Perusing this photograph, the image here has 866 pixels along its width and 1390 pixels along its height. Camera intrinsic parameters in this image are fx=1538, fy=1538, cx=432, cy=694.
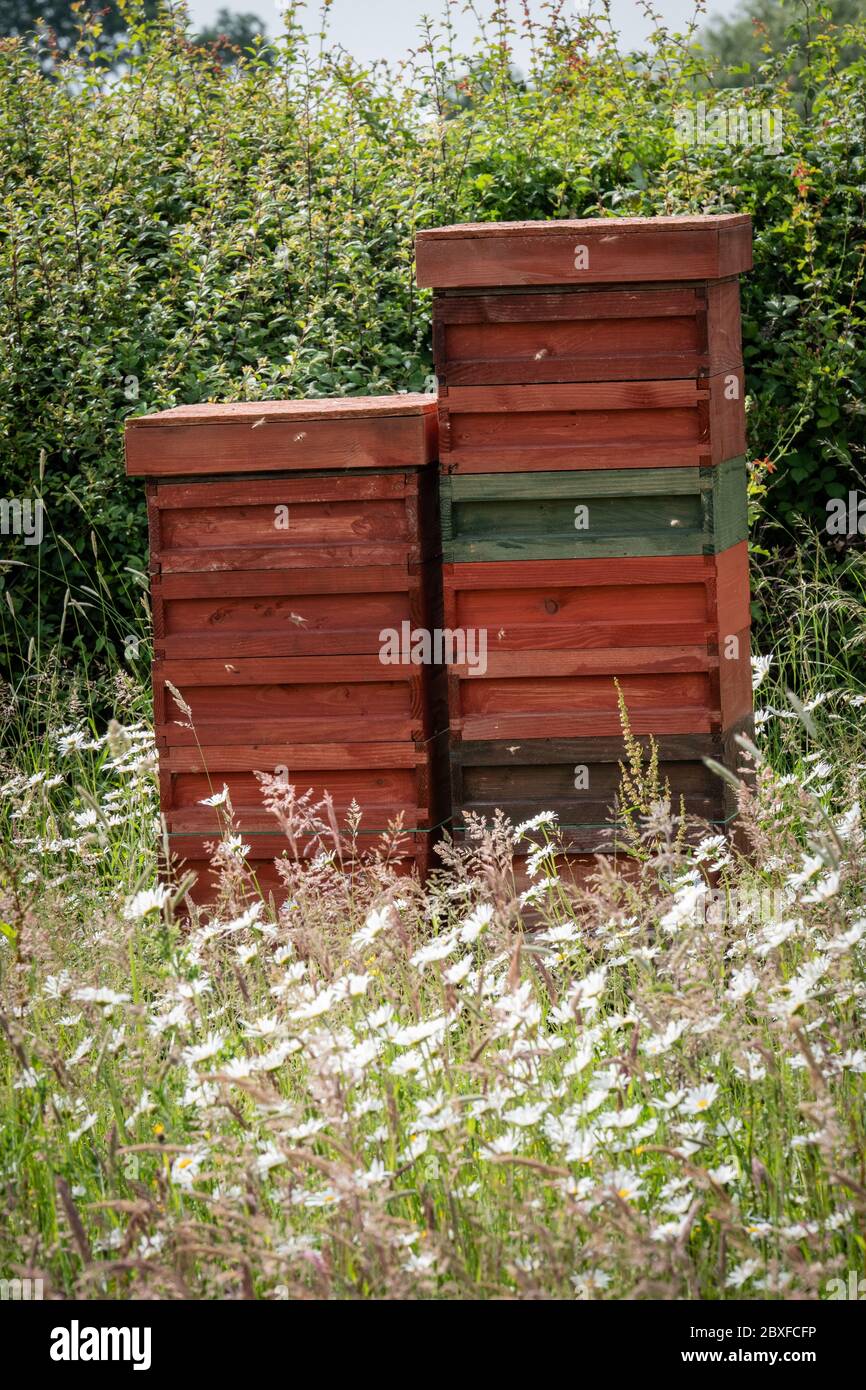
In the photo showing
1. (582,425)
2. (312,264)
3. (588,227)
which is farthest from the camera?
(312,264)

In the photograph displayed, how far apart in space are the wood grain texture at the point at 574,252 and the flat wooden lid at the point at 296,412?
1.08 ft

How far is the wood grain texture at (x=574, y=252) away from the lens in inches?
151

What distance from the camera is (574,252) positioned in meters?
3.88

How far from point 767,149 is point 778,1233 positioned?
5.47 m

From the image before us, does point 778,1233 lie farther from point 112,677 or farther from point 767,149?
point 767,149

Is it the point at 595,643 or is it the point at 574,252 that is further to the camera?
the point at 595,643

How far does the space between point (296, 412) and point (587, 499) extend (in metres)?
A: 0.80

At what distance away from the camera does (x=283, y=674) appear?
4.17 metres

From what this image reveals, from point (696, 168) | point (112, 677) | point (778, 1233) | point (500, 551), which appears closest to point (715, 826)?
point (500, 551)

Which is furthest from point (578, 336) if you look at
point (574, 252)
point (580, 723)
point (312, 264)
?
point (312, 264)

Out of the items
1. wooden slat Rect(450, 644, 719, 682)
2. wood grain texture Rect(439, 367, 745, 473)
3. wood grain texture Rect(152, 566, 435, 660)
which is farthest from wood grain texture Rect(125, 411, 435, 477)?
wooden slat Rect(450, 644, 719, 682)

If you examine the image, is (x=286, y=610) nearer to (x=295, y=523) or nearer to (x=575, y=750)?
(x=295, y=523)

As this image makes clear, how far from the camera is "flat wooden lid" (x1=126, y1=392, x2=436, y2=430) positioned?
4.00 m

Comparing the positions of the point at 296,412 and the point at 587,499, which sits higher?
the point at 296,412
